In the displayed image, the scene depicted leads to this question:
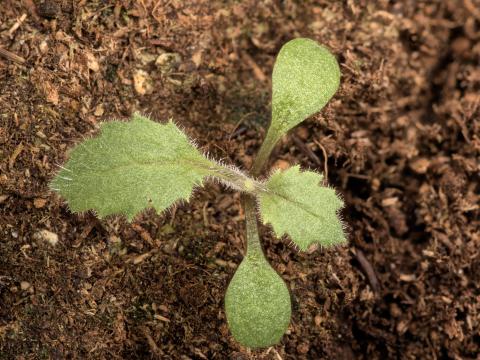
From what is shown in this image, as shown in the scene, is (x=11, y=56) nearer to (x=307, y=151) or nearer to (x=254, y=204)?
(x=254, y=204)

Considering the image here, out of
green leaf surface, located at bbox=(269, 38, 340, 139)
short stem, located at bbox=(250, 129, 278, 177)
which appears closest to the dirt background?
short stem, located at bbox=(250, 129, 278, 177)

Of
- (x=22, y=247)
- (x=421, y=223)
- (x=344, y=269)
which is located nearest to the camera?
(x=22, y=247)

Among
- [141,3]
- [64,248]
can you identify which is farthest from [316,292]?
[141,3]

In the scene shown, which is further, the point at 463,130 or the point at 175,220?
the point at 463,130

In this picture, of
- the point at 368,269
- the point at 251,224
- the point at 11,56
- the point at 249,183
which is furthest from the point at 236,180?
the point at 11,56

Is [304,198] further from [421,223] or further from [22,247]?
[22,247]

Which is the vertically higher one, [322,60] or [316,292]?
[322,60]
